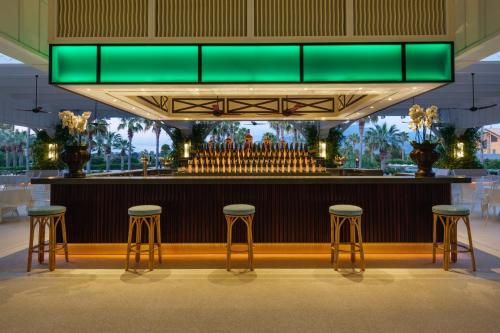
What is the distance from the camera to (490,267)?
4.17m

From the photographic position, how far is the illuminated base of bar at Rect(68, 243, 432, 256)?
4633mm

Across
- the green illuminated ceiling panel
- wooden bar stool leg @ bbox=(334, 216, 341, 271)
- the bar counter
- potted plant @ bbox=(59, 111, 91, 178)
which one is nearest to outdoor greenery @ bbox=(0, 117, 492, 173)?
potted plant @ bbox=(59, 111, 91, 178)

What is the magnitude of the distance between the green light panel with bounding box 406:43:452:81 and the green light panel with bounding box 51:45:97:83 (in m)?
4.19

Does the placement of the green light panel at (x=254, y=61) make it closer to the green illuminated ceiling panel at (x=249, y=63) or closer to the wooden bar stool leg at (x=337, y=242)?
the green illuminated ceiling panel at (x=249, y=63)

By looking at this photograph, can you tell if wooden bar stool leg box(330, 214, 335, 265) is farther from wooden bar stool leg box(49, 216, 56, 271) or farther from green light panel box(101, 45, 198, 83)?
wooden bar stool leg box(49, 216, 56, 271)

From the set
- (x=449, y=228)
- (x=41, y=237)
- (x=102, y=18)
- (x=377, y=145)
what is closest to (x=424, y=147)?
(x=449, y=228)

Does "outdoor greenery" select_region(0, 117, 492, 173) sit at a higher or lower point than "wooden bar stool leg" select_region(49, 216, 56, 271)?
higher

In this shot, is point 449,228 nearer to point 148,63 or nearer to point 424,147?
point 424,147

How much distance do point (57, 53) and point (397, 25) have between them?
4.52 m

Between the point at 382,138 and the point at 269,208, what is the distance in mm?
32102

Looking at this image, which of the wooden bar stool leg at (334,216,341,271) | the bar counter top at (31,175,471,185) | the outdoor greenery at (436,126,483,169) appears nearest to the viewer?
the wooden bar stool leg at (334,216,341,271)

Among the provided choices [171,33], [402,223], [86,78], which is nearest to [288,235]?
[402,223]

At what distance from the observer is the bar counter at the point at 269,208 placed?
15.1ft

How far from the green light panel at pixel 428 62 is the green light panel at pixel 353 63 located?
0.47 ft
